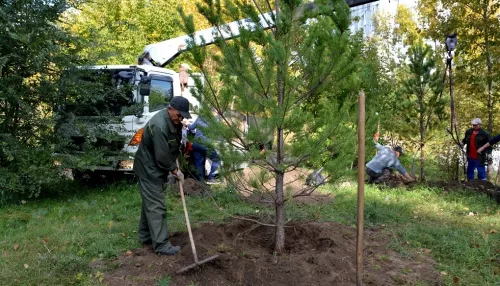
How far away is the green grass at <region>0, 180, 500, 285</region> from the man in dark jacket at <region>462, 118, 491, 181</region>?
1.80 m

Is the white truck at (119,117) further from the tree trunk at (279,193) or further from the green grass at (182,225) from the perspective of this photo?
the tree trunk at (279,193)

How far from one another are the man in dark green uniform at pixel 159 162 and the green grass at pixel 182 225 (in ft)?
1.74

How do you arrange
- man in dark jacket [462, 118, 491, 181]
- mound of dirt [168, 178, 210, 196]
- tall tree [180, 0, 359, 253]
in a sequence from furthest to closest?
man in dark jacket [462, 118, 491, 181]
mound of dirt [168, 178, 210, 196]
tall tree [180, 0, 359, 253]

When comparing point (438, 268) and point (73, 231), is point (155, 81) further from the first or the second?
point (438, 268)

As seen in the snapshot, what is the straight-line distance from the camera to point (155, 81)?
340 inches

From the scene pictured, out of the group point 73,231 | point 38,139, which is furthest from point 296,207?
point 38,139

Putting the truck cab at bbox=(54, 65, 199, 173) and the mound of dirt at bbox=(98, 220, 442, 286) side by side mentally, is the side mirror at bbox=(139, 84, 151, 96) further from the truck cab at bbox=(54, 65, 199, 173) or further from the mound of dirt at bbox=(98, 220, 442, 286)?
the mound of dirt at bbox=(98, 220, 442, 286)

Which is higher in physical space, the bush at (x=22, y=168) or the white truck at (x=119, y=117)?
the white truck at (x=119, y=117)

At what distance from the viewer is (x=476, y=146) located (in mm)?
9617

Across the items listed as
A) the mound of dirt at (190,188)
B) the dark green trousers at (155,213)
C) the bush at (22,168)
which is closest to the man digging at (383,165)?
the mound of dirt at (190,188)

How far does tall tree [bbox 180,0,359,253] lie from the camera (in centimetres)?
381

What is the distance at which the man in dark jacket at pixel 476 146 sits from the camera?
9578mm

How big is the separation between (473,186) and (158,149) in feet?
22.3

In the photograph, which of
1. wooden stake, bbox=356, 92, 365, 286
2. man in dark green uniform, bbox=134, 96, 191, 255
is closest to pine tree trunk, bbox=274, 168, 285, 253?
man in dark green uniform, bbox=134, 96, 191, 255
